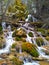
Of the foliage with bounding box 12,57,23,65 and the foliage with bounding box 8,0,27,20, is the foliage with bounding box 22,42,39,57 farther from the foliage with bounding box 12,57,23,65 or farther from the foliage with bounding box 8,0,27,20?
the foliage with bounding box 8,0,27,20

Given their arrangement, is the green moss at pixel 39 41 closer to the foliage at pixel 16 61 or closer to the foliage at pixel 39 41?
A: the foliage at pixel 39 41

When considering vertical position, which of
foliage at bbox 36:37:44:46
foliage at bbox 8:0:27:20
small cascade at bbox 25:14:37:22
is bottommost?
foliage at bbox 36:37:44:46

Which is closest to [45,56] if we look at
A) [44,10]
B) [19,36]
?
[19,36]

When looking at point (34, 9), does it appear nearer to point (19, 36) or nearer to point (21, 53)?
point (19, 36)

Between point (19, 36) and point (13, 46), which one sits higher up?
point (19, 36)

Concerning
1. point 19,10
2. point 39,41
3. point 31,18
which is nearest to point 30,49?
point 39,41

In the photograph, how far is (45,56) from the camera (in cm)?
1444

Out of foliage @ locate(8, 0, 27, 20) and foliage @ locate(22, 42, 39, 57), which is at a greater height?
foliage @ locate(8, 0, 27, 20)

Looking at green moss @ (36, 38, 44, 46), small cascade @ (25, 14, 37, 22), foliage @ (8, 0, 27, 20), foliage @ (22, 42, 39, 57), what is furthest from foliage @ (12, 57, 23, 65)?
foliage @ (8, 0, 27, 20)

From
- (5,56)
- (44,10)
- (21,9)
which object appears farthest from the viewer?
(21,9)

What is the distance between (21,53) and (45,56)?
1.67 meters

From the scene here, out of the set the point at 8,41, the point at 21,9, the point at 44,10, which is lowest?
the point at 8,41

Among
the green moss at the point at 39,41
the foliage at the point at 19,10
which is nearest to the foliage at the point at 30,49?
the green moss at the point at 39,41

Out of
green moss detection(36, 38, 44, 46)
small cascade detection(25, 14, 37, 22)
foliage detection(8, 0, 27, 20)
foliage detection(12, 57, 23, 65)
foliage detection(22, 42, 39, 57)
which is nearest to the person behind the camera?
foliage detection(12, 57, 23, 65)
